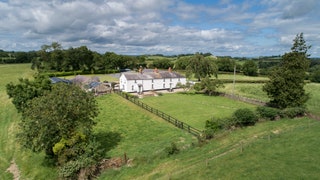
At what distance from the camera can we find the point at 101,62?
279 ft

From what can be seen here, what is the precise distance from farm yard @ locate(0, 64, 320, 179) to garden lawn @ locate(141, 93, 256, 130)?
135 millimetres

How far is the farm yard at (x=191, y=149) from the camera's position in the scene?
13.0 meters

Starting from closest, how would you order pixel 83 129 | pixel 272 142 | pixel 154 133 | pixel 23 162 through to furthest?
1. pixel 272 142
2. pixel 83 129
3. pixel 23 162
4. pixel 154 133

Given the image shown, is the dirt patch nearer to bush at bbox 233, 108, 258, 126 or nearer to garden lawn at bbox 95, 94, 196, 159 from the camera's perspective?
garden lawn at bbox 95, 94, 196, 159

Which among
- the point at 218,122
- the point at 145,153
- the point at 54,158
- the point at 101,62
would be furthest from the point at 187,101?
the point at 101,62

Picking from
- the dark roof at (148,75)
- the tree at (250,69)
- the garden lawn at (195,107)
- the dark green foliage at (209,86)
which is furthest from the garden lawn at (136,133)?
the tree at (250,69)

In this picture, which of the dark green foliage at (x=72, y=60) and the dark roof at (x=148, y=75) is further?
the dark green foliage at (x=72, y=60)

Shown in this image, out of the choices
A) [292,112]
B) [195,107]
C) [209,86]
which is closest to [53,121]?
[195,107]

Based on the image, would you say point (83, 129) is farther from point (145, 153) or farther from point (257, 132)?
point (257, 132)

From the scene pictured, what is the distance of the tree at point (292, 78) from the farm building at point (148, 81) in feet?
88.7

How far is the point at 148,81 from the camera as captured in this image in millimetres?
50625

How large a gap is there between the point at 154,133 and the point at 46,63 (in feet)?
237

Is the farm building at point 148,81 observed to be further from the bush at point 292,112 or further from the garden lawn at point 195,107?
the bush at point 292,112

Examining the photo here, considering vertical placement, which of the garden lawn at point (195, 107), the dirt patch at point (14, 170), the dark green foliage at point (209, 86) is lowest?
the dirt patch at point (14, 170)
